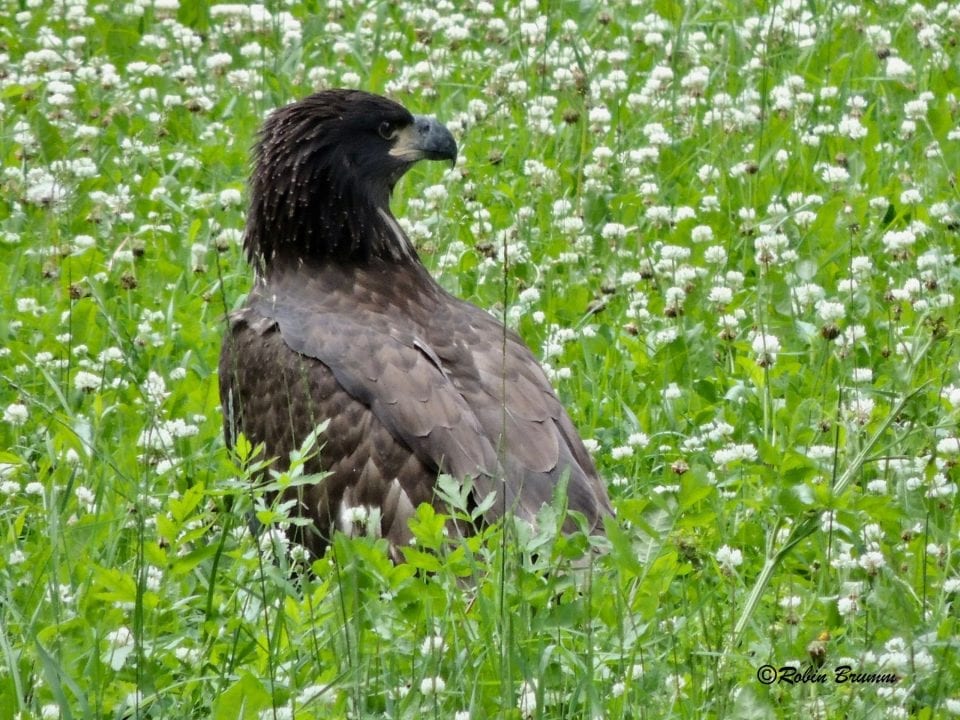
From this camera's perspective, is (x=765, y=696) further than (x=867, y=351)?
No

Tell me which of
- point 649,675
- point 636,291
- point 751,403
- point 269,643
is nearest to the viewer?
point 269,643

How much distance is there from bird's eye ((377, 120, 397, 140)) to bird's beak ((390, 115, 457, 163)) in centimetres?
2

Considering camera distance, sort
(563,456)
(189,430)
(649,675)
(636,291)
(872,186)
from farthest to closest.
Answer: (872,186), (636,291), (189,430), (563,456), (649,675)

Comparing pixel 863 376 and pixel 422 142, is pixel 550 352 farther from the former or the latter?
pixel 863 376

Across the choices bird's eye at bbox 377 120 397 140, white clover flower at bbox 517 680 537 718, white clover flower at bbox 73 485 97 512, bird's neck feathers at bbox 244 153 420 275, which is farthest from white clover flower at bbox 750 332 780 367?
white clover flower at bbox 73 485 97 512

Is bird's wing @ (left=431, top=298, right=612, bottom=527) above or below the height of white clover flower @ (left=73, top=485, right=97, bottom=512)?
above

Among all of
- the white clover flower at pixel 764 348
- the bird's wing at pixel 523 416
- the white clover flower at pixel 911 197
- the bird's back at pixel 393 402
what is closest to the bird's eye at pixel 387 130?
the bird's back at pixel 393 402

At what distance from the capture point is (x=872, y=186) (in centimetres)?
847

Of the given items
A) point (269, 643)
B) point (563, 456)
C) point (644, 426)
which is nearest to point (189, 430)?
point (563, 456)

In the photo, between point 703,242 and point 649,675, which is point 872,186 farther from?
point 649,675

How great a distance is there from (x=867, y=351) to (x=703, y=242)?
44.9 inches

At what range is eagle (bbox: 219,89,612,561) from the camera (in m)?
5.65

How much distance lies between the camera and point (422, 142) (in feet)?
22.8

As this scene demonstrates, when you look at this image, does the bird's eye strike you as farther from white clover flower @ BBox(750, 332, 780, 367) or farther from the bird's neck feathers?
white clover flower @ BBox(750, 332, 780, 367)
